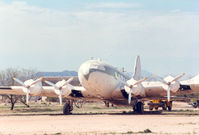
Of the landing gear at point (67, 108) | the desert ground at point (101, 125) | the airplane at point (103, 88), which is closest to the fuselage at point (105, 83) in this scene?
the airplane at point (103, 88)

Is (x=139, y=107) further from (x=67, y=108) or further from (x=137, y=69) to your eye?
(x=137, y=69)

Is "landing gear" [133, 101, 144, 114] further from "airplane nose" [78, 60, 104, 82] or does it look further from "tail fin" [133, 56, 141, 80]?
"tail fin" [133, 56, 141, 80]

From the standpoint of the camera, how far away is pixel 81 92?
121 feet

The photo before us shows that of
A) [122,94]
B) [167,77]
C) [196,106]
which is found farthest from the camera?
[196,106]

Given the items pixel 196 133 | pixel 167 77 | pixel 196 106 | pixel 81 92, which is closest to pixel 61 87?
pixel 81 92

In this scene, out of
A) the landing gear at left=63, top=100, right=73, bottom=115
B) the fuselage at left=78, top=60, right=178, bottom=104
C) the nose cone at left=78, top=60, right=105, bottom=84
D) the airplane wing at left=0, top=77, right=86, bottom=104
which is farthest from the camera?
the landing gear at left=63, top=100, right=73, bottom=115

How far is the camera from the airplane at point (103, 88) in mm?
34250

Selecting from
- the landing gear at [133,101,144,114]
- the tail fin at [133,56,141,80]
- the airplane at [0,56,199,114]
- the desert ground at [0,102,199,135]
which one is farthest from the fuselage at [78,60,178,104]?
the tail fin at [133,56,141,80]

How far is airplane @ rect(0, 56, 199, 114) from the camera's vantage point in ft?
112

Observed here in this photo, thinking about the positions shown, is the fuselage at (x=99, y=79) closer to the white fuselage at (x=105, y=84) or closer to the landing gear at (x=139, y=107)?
the white fuselage at (x=105, y=84)

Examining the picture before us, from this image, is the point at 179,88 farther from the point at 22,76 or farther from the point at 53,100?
the point at 53,100

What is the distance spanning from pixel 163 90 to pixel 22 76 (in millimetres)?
44058

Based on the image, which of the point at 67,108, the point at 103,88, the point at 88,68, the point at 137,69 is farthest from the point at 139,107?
the point at 137,69

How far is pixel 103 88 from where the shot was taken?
35031 mm
